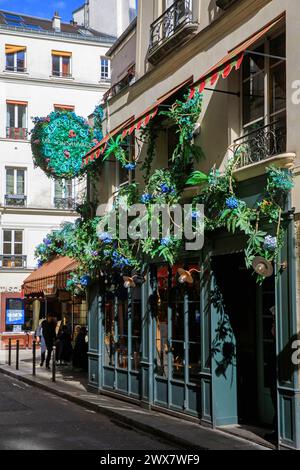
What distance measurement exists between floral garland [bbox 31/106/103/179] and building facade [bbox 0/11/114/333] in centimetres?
1750

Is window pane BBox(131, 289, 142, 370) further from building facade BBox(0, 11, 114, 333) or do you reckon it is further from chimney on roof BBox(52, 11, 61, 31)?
chimney on roof BBox(52, 11, 61, 31)

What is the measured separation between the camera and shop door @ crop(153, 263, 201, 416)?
10289 mm

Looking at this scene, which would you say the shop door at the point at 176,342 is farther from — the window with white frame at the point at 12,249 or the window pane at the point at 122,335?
the window with white frame at the point at 12,249

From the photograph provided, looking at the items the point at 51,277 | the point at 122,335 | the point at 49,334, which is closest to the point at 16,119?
the point at 49,334

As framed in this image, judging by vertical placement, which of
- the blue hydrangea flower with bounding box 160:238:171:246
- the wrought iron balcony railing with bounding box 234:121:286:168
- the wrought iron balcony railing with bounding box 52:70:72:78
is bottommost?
the blue hydrangea flower with bounding box 160:238:171:246

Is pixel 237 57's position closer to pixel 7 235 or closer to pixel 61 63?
pixel 7 235

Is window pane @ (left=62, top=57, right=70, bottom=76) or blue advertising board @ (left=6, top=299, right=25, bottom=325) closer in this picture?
blue advertising board @ (left=6, top=299, right=25, bottom=325)

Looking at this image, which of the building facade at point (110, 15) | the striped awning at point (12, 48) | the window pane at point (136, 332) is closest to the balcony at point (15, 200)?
the striped awning at point (12, 48)

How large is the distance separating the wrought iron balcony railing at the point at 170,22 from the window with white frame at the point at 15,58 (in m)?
23.6

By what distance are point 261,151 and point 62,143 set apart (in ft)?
21.3

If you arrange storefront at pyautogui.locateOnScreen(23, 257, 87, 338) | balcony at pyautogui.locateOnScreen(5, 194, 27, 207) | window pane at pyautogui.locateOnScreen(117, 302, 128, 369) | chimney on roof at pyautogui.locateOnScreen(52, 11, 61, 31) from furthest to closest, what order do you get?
chimney on roof at pyautogui.locateOnScreen(52, 11, 61, 31), balcony at pyautogui.locateOnScreen(5, 194, 27, 207), storefront at pyautogui.locateOnScreen(23, 257, 87, 338), window pane at pyautogui.locateOnScreen(117, 302, 128, 369)

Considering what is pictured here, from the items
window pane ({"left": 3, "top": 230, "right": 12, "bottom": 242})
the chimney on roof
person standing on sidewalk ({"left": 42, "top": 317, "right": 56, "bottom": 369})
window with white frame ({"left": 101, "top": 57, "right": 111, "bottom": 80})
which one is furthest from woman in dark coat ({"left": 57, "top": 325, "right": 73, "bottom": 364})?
the chimney on roof

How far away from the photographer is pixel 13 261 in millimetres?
32750

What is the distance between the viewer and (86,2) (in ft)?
133
